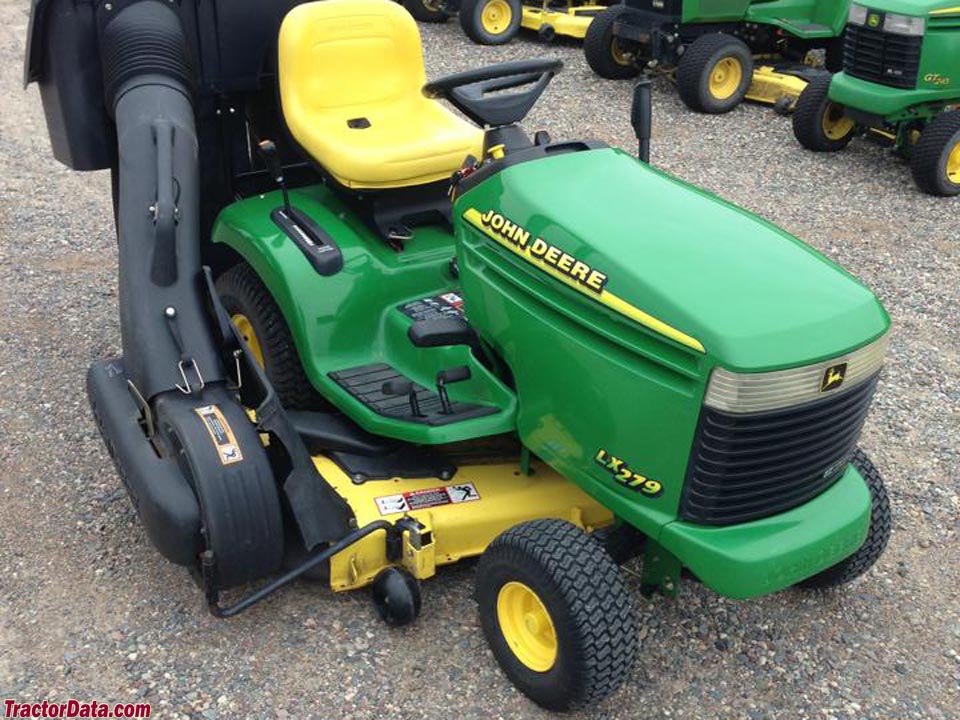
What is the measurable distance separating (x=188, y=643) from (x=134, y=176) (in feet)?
4.23

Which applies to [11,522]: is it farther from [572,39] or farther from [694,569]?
[572,39]

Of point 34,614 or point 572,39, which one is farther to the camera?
point 572,39

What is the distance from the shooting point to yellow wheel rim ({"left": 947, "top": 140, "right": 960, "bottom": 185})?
6.40 meters

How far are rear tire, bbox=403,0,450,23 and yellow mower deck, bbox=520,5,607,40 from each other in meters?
0.86

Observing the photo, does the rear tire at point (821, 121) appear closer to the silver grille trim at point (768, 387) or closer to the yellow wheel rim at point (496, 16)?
the yellow wheel rim at point (496, 16)

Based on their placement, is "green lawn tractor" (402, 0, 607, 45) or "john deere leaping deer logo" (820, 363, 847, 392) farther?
"green lawn tractor" (402, 0, 607, 45)

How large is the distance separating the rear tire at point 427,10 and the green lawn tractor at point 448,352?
6816 mm

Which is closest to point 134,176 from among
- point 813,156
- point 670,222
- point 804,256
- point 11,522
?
point 11,522

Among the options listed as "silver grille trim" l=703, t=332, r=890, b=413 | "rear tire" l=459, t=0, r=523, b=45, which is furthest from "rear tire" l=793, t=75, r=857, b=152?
"silver grille trim" l=703, t=332, r=890, b=413

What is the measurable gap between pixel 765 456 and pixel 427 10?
8.82 m

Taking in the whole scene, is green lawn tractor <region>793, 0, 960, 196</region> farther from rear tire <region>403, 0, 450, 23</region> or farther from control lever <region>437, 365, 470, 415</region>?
rear tire <region>403, 0, 450, 23</region>

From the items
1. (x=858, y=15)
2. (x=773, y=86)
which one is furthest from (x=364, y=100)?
(x=773, y=86)

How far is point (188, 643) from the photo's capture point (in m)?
2.93

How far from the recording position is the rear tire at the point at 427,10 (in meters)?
10.4
